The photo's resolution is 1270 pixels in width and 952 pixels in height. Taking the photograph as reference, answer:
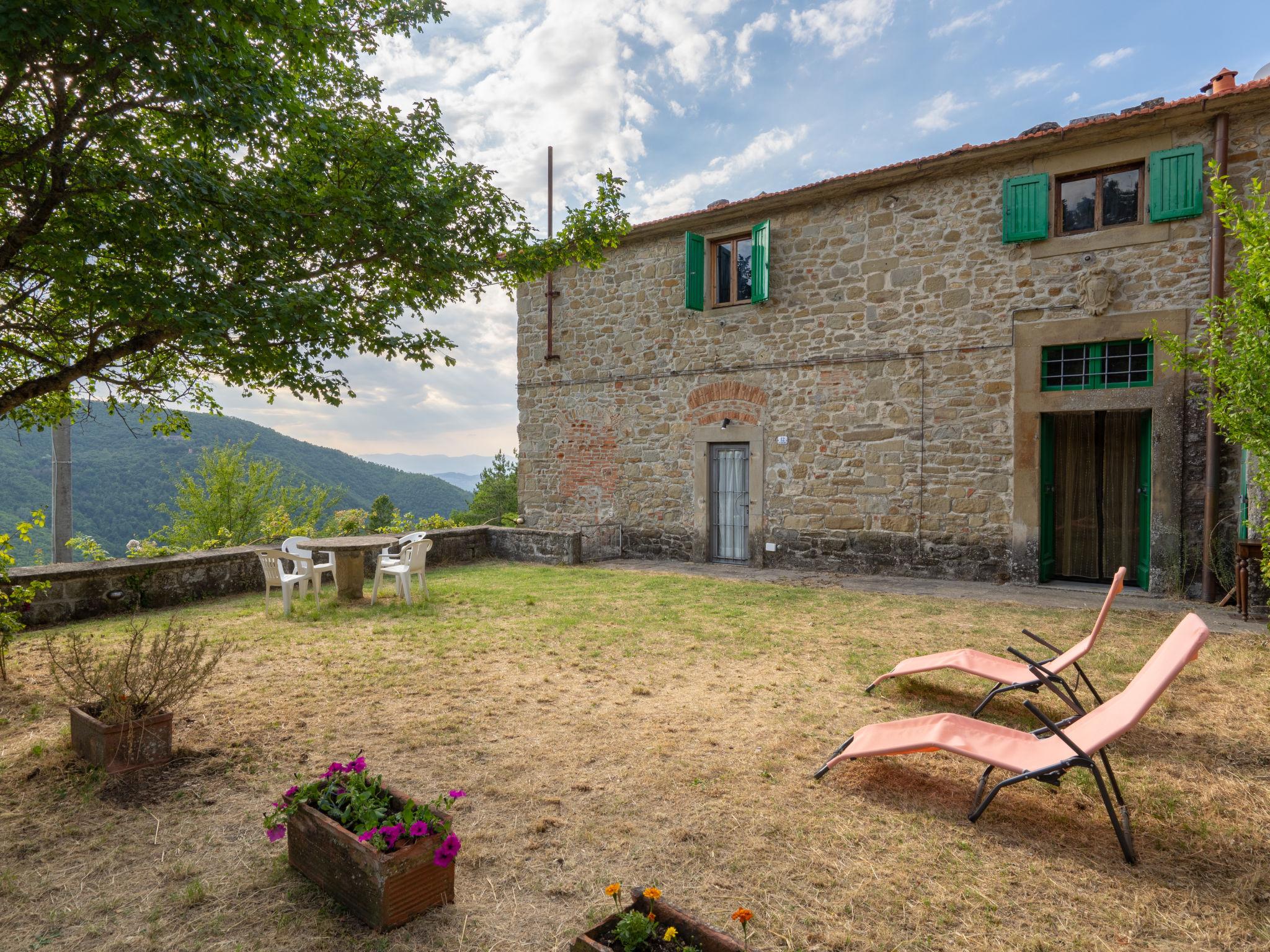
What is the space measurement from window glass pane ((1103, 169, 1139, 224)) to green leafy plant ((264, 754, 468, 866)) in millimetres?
9376

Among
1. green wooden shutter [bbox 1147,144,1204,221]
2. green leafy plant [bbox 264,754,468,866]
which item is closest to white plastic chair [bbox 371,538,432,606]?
green leafy plant [bbox 264,754,468,866]

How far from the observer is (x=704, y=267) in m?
11.0

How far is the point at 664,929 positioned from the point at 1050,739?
2.07 metres

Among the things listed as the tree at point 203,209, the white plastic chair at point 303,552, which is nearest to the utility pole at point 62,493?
the white plastic chair at point 303,552

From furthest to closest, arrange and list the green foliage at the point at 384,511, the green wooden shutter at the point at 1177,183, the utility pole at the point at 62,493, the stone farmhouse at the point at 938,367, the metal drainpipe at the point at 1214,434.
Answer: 1. the green foliage at the point at 384,511
2. the utility pole at the point at 62,493
3. the stone farmhouse at the point at 938,367
4. the green wooden shutter at the point at 1177,183
5. the metal drainpipe at the point at 1214,434

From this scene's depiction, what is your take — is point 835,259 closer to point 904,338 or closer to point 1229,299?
point 904,338

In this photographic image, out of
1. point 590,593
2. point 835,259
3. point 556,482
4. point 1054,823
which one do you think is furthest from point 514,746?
point 556,482

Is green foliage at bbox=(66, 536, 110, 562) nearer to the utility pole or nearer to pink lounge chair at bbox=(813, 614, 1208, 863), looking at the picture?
the utility pole

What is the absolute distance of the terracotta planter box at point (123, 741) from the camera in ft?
10.6

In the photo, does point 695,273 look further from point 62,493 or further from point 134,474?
point 134,474

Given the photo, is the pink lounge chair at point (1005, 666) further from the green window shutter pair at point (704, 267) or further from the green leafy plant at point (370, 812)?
the green window shutter pair at point (704, 267)

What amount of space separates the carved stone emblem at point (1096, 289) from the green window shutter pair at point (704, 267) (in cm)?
398

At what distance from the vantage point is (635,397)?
11.8 meters

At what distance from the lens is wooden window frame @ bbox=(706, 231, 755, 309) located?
1077 cm
